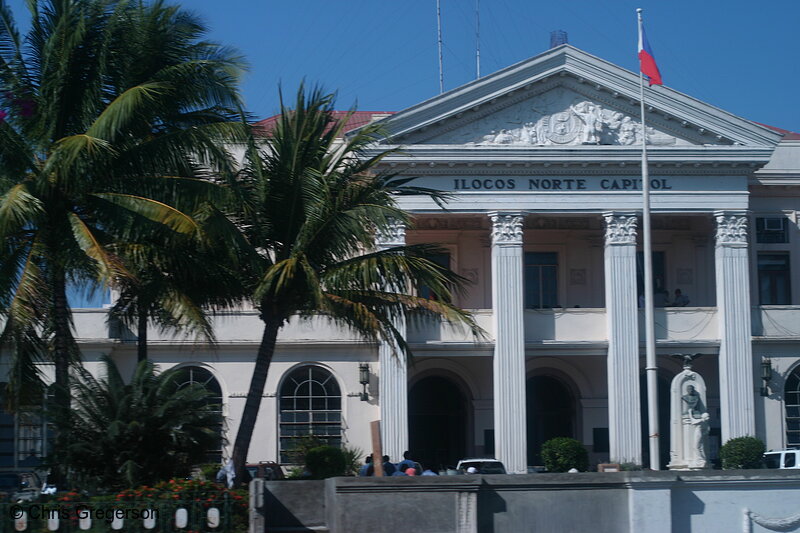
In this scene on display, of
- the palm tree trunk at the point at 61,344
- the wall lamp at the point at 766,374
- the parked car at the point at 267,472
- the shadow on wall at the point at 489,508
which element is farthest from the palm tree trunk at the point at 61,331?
the wall lamp at the point at 766,374

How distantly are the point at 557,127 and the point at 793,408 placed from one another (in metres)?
11.3

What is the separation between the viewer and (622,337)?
1329 inches

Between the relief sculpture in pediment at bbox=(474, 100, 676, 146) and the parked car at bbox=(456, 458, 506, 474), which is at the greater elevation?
the relief sculpture in pediment at bbox=(474, 100, 676, 146)

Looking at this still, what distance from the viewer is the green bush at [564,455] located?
32062 millimetres

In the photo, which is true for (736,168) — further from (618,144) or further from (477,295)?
(477,295)

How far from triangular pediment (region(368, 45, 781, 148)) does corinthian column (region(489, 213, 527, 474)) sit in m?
2.63

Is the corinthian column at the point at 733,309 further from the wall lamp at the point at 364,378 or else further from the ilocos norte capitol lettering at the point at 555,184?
the wall lamp at the point at 364,378

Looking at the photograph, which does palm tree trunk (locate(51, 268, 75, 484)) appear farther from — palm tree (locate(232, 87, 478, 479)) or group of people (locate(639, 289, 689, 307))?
group of people (locate(639, 289, 689, 307))

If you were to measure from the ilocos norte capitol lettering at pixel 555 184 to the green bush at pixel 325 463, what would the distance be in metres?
10.5

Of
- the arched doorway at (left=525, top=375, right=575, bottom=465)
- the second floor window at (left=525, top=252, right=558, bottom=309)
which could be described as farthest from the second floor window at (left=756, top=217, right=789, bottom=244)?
the arched doorway at (left=525, top=375, right=575, bottom=465)

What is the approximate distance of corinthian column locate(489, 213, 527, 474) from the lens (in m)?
33.0

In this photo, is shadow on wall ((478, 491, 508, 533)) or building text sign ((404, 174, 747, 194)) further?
building text sign ((404, 174, 747, 194))

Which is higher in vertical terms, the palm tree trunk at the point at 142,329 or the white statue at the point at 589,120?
the white statue at the point at 589,120

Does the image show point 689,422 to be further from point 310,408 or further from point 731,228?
point 310,408
